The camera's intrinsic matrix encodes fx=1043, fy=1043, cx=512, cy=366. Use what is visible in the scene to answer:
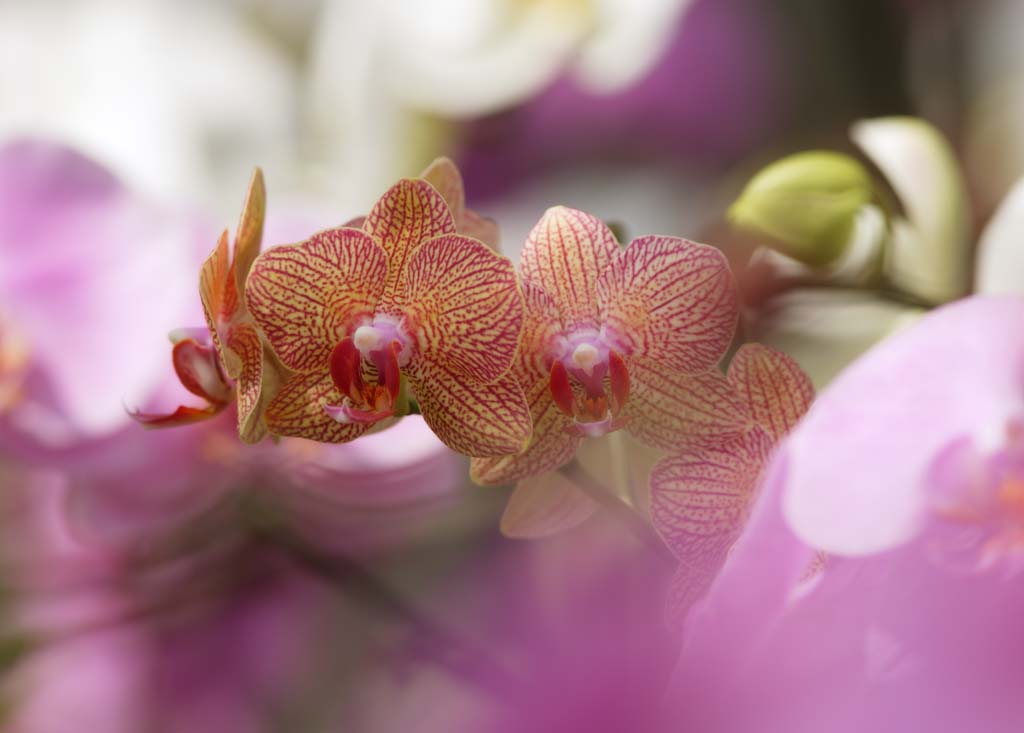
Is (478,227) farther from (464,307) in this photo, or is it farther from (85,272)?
(85,272)

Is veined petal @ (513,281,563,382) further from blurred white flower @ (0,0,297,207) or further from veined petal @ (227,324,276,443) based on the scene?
blurred white flower @ (0,0,297,207)

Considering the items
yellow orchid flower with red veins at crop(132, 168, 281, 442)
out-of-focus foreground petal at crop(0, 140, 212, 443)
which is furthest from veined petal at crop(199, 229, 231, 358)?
out-of-focus foreground petal at crop(0, 140, 212, 443)

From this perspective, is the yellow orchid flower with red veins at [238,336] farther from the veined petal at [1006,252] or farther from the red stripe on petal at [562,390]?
the veined petal at [1006,252]

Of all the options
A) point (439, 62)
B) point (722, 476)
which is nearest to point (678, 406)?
point (722, 476)

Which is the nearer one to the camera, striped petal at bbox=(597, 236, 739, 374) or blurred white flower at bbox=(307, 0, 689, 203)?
striped petal at bbox=(597, 236, 739, 374)

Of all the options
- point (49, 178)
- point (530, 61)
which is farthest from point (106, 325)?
point (530, 61)

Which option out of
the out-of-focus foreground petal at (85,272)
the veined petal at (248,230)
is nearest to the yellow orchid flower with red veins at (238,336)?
the veined petal at (248,230)
